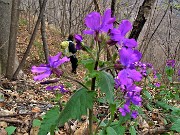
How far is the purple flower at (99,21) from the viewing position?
105cm

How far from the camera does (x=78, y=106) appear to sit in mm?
1084

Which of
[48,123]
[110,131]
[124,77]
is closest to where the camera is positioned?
[124,77]

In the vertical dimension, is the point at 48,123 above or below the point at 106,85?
below

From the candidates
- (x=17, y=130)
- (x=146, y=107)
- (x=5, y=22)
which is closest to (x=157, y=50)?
(x=5, y=22)

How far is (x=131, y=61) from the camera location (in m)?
1.02

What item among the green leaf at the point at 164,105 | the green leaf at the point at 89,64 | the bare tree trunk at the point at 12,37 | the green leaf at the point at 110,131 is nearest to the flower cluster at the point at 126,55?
the green leaf at the point at 89,64

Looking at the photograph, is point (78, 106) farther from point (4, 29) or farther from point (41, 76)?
point (4, 29)

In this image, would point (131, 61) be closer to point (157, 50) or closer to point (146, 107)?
point (146, 107)

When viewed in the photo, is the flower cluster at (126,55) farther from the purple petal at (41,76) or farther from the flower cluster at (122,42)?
the purple petal at (41,76)

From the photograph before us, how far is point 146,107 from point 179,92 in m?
0.65

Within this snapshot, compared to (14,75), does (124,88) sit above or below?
above

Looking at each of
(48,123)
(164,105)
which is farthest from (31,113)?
(164,105)

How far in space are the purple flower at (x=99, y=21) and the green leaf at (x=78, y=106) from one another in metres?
0.24

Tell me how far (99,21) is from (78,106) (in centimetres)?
32
